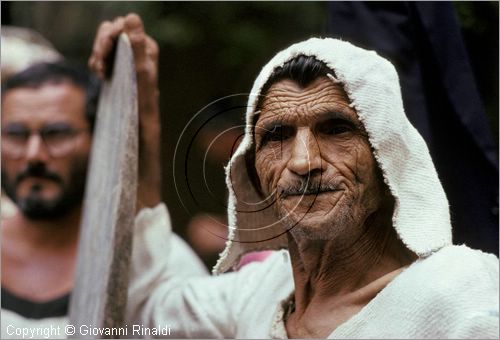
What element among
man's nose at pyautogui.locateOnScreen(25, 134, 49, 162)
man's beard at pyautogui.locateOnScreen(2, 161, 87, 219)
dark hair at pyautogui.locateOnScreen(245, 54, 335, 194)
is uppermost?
dark hair at pyautogui.locateOnScreen(245, 54, 335, 194)

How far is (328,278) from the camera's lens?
72.1 inches

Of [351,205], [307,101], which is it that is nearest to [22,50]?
[307,101]

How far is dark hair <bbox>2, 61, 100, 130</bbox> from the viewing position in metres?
3.06

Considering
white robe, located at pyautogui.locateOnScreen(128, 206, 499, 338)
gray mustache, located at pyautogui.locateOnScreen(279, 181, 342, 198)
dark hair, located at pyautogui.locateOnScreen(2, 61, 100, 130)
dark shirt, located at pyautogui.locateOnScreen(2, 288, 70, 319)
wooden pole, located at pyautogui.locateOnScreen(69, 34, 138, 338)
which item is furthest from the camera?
dark hair, located at pyautogui.locateOnScreen(2, 61, 100, 130)

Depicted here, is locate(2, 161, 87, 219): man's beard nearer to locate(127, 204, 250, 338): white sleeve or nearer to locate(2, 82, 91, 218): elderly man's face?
locate(2, 82, 91, 218): elderly man's face

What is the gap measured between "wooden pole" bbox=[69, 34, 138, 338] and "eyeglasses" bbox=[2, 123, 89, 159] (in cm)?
42

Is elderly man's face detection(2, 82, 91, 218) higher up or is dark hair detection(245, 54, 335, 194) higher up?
dark hair detection(245, 54, 335, 194)

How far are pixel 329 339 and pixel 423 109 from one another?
88cm

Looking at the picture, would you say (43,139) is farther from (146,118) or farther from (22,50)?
(146,118)

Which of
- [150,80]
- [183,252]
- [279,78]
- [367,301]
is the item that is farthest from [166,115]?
[367,301]

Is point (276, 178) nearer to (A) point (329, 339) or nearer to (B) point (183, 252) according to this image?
(A) point (329, 339)

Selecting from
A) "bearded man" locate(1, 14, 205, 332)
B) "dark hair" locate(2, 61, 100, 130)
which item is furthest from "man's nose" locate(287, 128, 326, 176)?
"dark hair" locate(2, 61, 100, 130)

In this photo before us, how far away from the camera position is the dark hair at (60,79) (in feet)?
10.0

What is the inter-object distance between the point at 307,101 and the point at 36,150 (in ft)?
4.60
